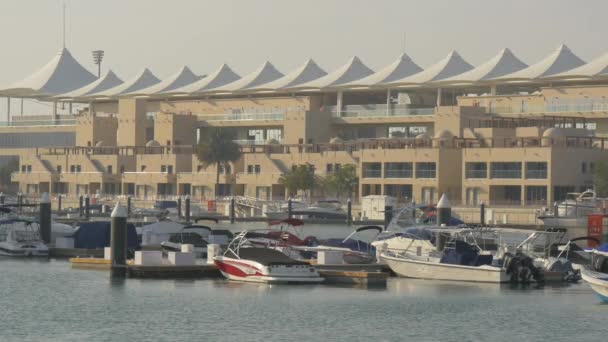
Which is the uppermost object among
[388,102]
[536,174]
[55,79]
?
[55,79]

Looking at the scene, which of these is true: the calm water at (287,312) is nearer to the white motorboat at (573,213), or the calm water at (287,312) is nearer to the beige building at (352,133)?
the white motorboat at (573,213)

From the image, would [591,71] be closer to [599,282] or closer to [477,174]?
[477,174]

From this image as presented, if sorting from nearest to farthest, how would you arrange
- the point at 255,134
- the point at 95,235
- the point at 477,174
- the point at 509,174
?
1. the point at 95,235
2. the point at 509,174
3. the point at 477,174
4. the point at 255,134

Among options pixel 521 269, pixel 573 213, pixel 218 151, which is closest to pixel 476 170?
pixel 218 151

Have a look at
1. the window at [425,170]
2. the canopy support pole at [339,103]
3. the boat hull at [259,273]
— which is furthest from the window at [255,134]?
the boat hull at [259,273]

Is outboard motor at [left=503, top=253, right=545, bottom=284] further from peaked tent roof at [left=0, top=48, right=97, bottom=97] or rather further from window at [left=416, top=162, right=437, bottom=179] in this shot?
peaked tent roof at [left=0, top=48, right=97, bottom=97]

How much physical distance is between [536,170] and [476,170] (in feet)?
18.0

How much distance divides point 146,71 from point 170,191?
3628cm

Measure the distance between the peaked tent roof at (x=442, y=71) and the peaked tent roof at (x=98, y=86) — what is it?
39.1 m

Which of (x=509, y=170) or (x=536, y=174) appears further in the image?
(x=509, y=170)

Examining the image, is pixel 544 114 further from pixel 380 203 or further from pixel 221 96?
pixel 221 96

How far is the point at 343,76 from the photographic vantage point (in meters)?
140

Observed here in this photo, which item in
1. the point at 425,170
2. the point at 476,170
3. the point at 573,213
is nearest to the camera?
the point at 573,213

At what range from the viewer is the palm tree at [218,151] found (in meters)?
125
